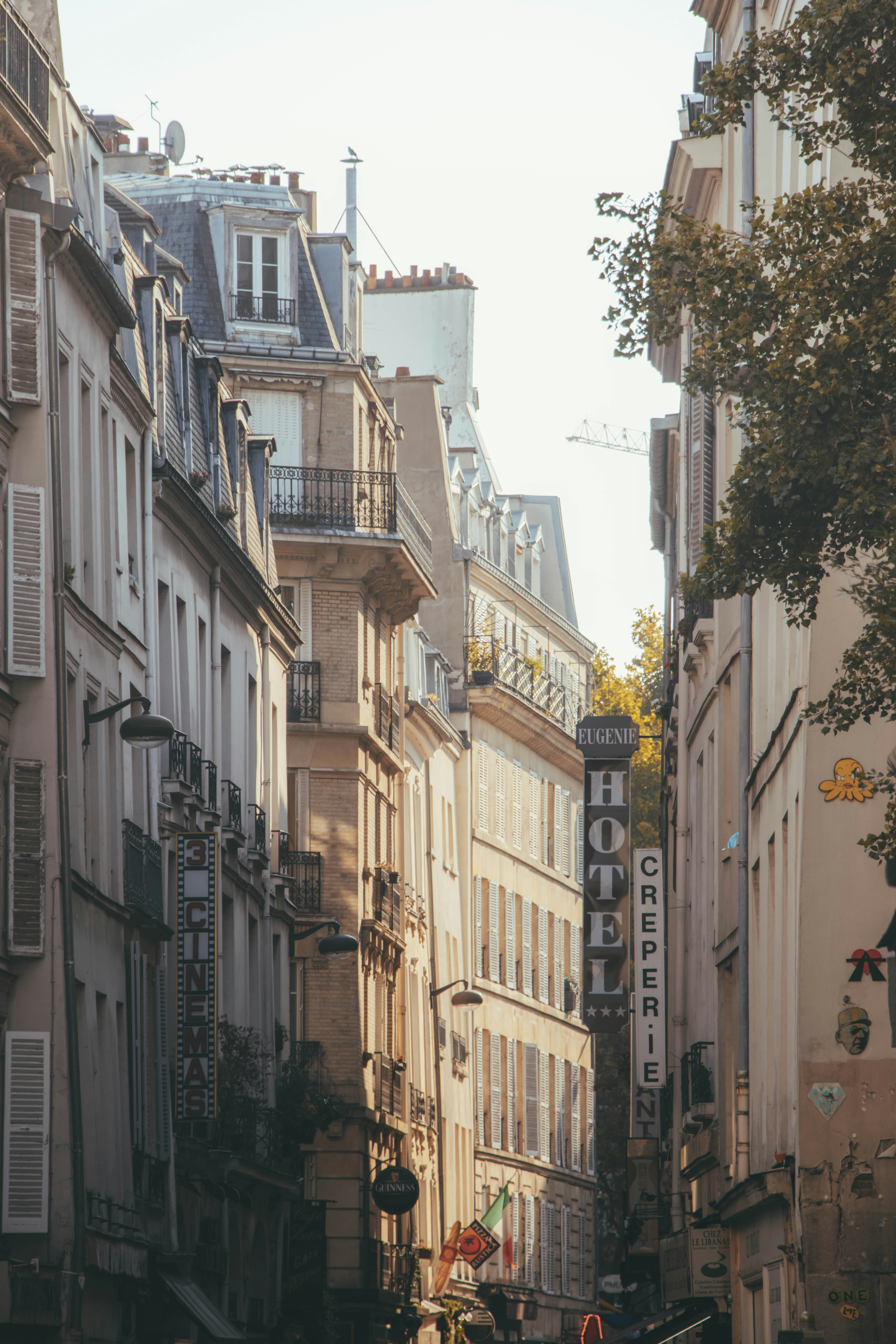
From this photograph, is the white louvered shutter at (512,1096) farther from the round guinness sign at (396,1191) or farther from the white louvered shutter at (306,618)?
the white louvered shutter at (306,618)

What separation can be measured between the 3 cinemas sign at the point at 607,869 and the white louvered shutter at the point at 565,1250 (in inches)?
1108

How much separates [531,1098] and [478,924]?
6446 millimetres

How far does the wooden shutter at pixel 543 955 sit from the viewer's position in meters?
67.6

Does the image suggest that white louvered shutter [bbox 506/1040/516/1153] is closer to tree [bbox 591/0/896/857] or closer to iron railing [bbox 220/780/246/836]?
iron railing [bbox 220/780/246/836]

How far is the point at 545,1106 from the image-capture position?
217ft

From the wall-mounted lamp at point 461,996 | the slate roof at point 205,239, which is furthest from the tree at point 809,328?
the wall-mounted lamp at point 461,996

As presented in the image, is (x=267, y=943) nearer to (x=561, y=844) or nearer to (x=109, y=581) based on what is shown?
(x=109, y=581)

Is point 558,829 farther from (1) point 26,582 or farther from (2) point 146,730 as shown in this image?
(1) point 26,582

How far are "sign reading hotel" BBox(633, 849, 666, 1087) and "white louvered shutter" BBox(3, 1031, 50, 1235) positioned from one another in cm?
1784

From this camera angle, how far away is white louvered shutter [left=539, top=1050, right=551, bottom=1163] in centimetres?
6556

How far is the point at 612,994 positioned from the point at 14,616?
21.7 meters

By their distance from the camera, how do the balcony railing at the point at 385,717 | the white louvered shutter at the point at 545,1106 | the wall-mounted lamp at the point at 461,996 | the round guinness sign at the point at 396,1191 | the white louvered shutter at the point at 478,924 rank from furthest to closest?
the white louvered shutter at the point at 545,1106 → the white louvered shutter at the point at 478,924 → the wall-mounted lamp at the point at 461,996 → the balcony railing at the point at 385,717 → the round guinness sign at the point at 396,1191

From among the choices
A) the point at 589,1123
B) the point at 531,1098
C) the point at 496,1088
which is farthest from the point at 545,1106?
the point at 589,1123

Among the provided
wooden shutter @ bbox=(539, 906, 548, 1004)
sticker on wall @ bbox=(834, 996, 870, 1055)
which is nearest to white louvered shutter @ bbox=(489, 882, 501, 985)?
wooden shutter @ bbox=(539, 906, 548, 1004)
